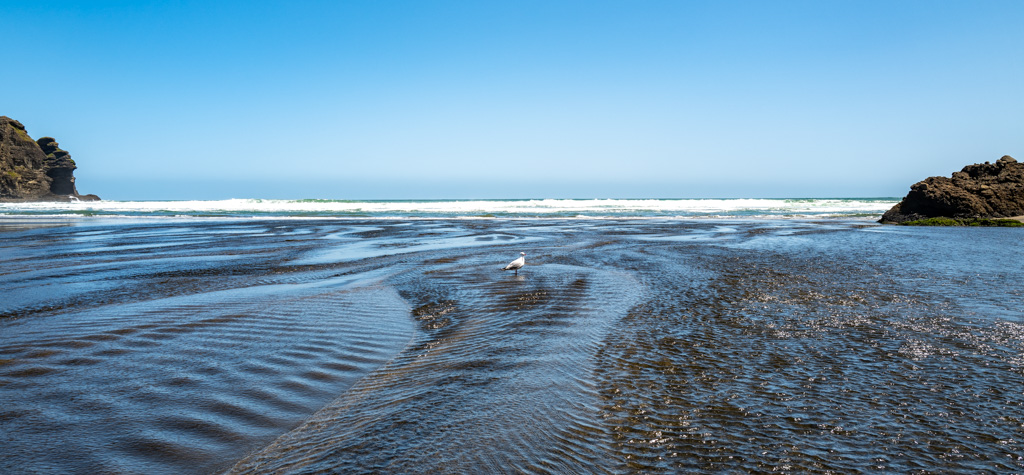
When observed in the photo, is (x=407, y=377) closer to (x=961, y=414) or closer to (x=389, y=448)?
(x=389, y=448)

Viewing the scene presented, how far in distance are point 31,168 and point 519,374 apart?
12836 cm

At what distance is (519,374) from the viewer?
5973 millimetres

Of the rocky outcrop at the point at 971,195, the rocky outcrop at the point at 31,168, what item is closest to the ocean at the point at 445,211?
the rocky outcrop at the point at 971,195

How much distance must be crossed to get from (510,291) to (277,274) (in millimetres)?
6574

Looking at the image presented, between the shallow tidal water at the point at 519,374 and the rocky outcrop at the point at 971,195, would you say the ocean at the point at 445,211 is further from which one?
the shallow tidal water at the point at 519,374

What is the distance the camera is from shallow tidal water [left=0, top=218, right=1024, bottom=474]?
4148mm

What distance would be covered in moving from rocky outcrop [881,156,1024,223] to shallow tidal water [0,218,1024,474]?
26176mm

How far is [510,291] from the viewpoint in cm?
1130

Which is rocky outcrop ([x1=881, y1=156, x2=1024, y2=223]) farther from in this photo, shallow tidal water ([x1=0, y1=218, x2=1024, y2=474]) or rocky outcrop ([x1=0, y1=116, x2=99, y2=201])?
rocky outcrop ([x1=0, y1=116, x2=99, y2=201])

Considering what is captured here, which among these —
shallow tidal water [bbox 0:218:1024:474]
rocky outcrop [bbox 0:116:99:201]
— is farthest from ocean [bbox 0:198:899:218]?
shallow tidal water [bbox 0:218:1024:474]

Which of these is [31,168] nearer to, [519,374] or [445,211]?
[445,211]

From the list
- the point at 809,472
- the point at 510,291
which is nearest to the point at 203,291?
the point at 510,291

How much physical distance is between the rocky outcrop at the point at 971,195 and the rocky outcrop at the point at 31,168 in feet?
409

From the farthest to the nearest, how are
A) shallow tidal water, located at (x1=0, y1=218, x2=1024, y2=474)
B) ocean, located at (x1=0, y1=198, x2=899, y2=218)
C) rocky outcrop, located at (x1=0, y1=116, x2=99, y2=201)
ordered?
rocky outcrop, located at (x1=0, y1=116, x2=99, y2=201) → ocean, located at (x1=0, y1=198, x2=899, y2=218) → shallow tidal water, located at (x1=0, y1=218, x2=1024, y2=474)
